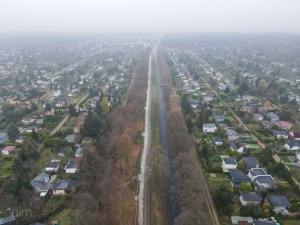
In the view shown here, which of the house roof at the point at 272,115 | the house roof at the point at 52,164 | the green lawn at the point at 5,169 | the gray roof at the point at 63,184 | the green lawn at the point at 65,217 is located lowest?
the green lawn at the point at 5,169

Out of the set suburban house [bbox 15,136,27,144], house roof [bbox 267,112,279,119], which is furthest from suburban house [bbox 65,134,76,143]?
house roof [bbox 267,112,279,119]

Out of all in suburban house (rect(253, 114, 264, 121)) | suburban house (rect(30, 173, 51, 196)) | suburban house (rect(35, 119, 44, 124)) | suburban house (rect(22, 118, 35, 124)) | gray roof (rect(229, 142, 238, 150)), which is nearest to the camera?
suburban house (rect(30, 173, 51, 196))

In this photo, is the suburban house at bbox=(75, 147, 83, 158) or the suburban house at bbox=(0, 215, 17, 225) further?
the suburban house at bbox=(75, 147, 83, 158)

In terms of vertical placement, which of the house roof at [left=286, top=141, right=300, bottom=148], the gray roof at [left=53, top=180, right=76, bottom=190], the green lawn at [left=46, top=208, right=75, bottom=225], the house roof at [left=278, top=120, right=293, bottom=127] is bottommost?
the green lawn at [left=46, top=208, right=75, bottom=225]

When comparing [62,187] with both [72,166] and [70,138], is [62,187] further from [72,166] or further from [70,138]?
[70,138]

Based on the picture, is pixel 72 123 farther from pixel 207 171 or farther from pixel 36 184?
pixel 207 171

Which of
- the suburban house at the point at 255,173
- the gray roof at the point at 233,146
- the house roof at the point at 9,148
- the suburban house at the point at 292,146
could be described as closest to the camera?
the suburban house at the point at 255,173

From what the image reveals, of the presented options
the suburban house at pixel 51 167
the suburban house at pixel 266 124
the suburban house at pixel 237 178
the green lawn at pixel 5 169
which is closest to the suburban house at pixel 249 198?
the suburban house at pixel 237 178

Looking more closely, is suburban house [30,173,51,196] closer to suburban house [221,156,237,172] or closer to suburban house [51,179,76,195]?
suburban house [51,179,76,195]

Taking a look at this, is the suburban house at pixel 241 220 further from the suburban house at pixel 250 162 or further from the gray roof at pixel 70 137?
the gray roof at pixel 70 137
